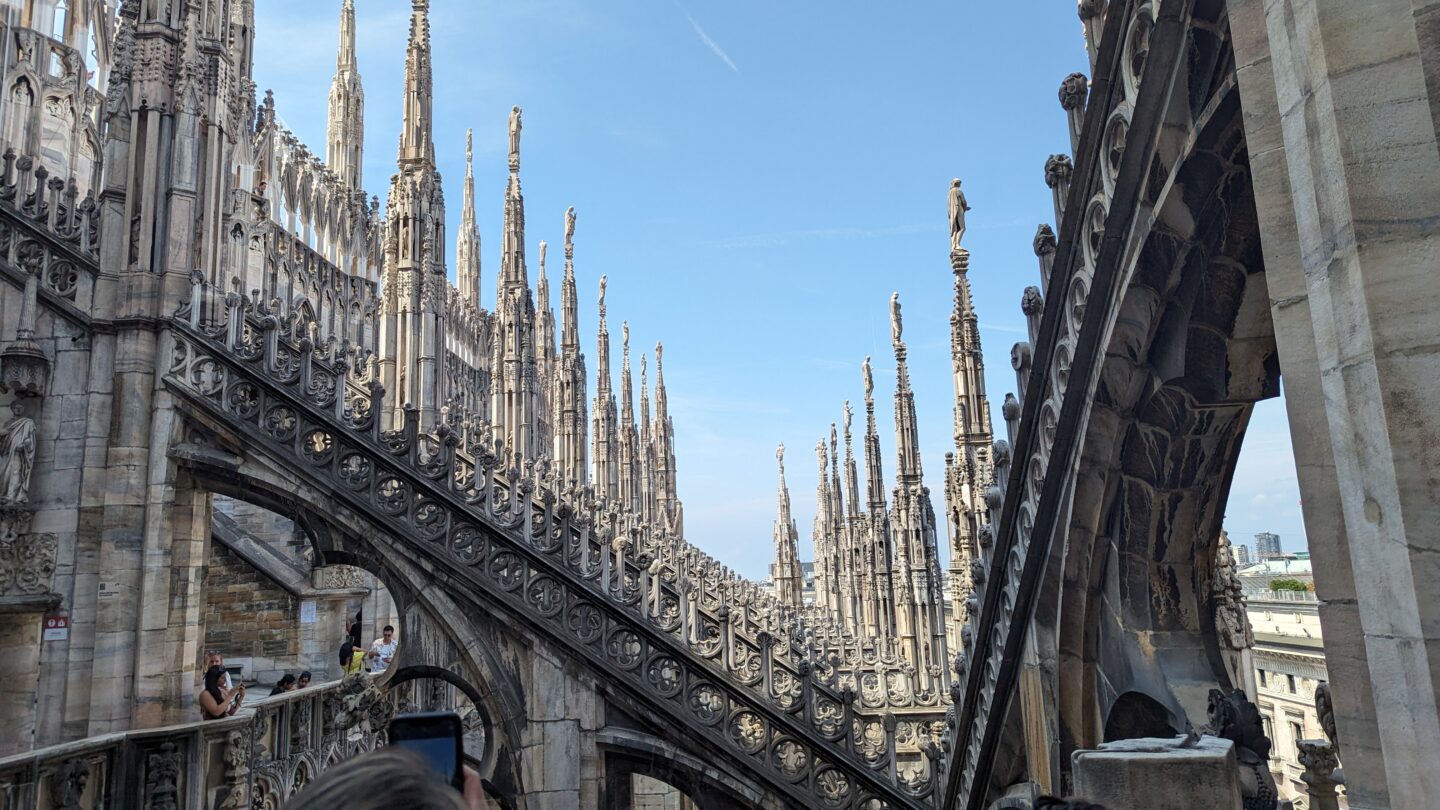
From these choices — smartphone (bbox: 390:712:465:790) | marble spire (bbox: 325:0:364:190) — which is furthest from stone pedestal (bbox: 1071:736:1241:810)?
marble spire (bbox: 325:0:364:190)

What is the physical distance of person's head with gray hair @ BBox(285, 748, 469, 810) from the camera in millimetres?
1245

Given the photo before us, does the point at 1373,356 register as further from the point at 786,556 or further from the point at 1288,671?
the point at 786,556

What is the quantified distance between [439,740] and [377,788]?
0.49m

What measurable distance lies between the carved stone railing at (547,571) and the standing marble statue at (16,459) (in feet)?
4.43

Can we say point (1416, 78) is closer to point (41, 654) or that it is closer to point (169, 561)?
point (169, 561)

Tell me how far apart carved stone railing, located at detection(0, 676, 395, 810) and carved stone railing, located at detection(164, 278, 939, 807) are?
2167 millimetres

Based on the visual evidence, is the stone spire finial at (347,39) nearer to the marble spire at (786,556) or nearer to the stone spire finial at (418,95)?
the stone spire finial at (418,95)

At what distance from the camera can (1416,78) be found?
105 inches

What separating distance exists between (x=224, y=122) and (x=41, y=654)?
6091 mm

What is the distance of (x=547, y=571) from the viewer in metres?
9.27

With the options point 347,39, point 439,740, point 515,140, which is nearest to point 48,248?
point 439,740

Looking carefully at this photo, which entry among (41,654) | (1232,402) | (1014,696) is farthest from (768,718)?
(41,654)

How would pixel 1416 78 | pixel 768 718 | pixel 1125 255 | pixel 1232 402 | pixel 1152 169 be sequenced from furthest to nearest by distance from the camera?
pixel 768 718
pixel 1232 402
pixel 1125 255
pixel 1152 169
pixel 1416 78

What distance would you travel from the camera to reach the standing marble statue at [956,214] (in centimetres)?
1741
